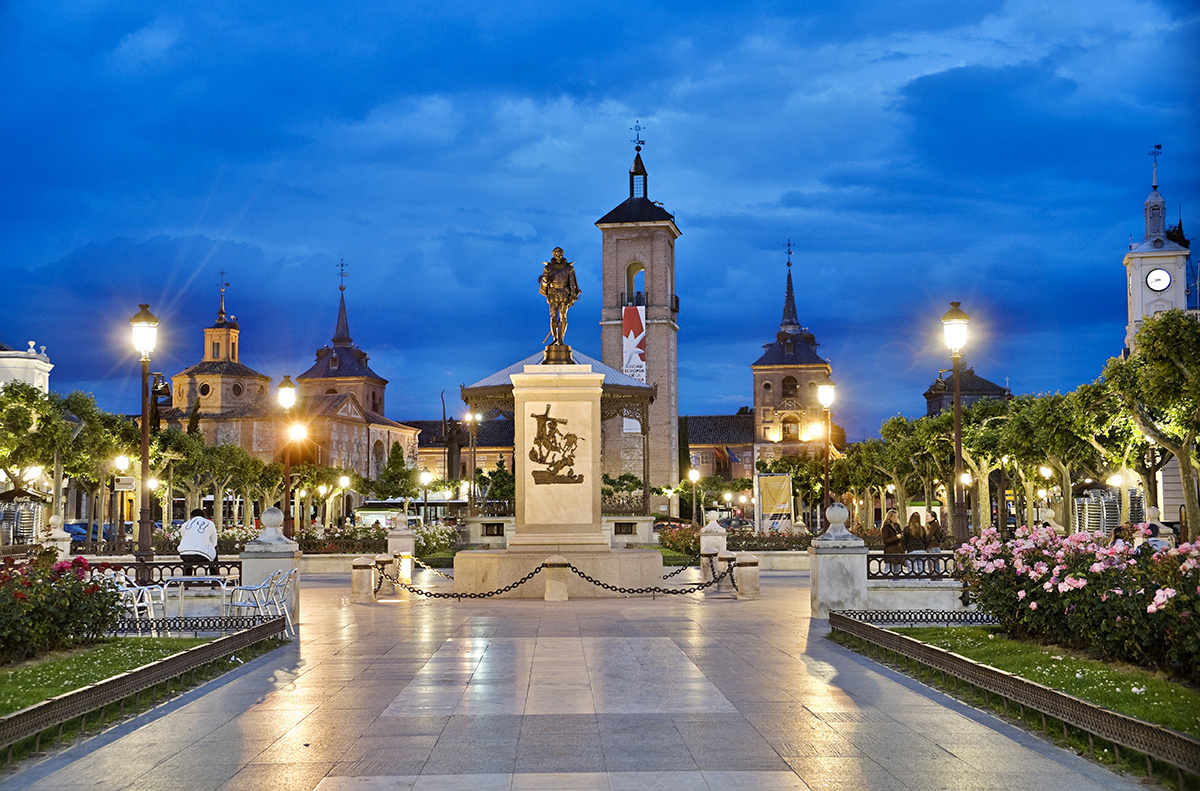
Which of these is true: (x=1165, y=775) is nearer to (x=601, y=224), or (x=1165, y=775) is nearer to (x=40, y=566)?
(x=40, y=566)

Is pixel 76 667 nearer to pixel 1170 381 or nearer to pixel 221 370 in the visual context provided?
pixel 1170 381

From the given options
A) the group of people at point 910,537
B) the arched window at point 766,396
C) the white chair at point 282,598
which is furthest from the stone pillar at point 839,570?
the arched window at point 766,396

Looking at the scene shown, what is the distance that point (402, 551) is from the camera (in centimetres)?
3231

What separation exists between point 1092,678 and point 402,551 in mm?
24086

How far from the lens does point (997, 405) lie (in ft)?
188

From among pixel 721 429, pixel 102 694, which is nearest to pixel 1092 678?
pixel 102 694

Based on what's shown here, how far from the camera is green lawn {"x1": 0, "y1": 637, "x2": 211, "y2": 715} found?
1012cm

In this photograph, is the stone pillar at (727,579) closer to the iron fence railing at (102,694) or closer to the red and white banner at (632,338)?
the iron fence railing at (102,694)

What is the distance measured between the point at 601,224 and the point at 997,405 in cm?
4799

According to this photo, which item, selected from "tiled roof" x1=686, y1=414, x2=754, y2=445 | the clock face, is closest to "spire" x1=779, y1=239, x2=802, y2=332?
"tiled roof" x1=686, y1=414, x2=754, y2=445

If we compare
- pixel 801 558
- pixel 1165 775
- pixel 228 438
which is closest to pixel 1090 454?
pixel 801 558

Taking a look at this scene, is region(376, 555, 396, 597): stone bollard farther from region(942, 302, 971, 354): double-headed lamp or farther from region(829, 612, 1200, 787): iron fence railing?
region(829, 612, 1200, 787): iron fence railing

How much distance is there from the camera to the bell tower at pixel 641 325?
9569 cm

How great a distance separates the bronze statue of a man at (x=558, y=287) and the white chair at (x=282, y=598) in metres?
9.28
